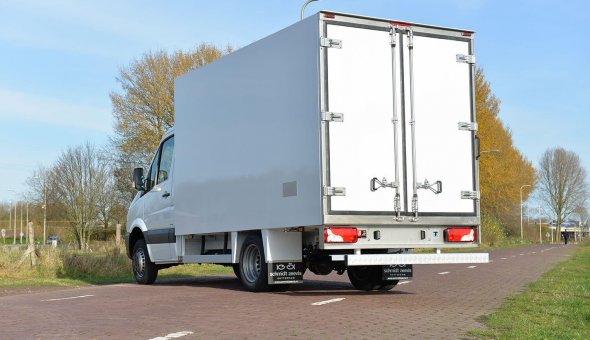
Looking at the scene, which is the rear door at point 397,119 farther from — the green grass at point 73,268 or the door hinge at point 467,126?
the green grass at point 73,268

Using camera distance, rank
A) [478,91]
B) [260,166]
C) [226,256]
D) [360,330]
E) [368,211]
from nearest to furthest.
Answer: [360,330] → [368,211] → [260,166] → [226,256] → [478,91]

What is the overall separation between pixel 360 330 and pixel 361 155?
359 cm

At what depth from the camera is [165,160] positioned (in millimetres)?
15648

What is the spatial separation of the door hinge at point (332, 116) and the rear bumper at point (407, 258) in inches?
74.6

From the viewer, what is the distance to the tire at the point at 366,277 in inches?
521

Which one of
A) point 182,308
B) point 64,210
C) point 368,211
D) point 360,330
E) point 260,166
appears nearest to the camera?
point 360,330

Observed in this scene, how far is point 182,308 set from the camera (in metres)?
10.3

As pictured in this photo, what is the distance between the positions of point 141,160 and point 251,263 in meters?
29.2

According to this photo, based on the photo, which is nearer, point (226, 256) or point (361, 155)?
point (361, 155)

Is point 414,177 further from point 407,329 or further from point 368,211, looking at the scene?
point 407,329

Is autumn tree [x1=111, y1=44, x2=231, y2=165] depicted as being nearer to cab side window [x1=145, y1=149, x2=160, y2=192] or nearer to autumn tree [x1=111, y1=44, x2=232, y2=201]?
autumn tree [x1=111, y1=44, x2=232, y2=201]

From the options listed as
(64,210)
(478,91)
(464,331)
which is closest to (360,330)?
(464,331)

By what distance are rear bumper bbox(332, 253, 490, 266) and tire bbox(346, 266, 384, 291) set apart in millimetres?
1678

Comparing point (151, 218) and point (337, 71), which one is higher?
point (337, 71)
